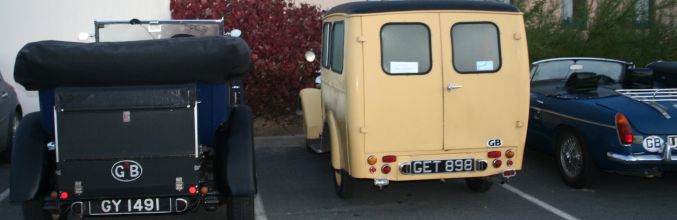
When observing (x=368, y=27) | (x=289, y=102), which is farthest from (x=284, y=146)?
(x=368, y=27)

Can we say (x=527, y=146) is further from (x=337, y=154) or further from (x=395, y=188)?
(x=337, y=154)

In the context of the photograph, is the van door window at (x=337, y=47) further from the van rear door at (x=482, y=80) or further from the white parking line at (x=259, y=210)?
the white parking line at (x=259, y=210)

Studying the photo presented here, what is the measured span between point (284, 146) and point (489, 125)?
173 inches

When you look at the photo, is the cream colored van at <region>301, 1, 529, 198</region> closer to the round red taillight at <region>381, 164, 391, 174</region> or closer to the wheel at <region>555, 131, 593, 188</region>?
the round red taillight at <region>381, 164, 391, 174</region>

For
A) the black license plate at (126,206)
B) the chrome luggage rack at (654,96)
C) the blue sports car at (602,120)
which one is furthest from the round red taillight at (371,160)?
the chrome luggage rack at (654,96)

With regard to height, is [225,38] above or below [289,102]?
above

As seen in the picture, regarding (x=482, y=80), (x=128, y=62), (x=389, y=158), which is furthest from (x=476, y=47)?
(x=128, y=62)

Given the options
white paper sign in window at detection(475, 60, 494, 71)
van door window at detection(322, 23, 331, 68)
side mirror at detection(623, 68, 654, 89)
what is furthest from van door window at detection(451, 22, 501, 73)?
side mirror at detection(623, 68, 654, 89)

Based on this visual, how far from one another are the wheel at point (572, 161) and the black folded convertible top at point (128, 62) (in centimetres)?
369

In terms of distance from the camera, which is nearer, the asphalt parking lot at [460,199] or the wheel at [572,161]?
the asphalt parking lot at [460,199]

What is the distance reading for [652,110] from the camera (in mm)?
6641

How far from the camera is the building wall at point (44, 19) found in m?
10.8

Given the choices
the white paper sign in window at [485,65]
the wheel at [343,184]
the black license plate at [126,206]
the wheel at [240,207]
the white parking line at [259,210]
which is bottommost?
the white parking line at [259,210]

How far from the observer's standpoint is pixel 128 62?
4.95 meters
